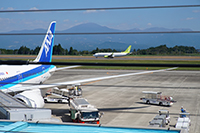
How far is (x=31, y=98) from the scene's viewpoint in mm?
17297

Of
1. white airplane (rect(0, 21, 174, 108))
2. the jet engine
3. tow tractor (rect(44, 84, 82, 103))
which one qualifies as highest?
white airplane (rect(0, 21, 174, 108))

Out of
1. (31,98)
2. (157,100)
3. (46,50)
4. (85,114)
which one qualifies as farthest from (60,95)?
(157,100)

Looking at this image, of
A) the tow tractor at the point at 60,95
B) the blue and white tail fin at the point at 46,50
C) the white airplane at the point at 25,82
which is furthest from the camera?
the blue and white tail fin at the point at 46,50

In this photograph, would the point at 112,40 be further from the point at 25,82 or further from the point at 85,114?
the point at 25,82

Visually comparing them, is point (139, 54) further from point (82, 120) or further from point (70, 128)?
point (82, 120)

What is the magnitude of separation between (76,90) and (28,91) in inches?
337

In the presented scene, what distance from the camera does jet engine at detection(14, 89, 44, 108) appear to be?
16452 mm

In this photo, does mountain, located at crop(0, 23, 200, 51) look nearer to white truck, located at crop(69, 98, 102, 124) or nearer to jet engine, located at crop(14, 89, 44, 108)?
white truck, located at crop(69, 98, 102, 124)

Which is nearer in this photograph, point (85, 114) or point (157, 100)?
point (85, 114)

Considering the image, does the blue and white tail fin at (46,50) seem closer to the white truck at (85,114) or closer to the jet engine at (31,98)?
the jet engine at (31,98)

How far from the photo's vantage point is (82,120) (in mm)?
16031

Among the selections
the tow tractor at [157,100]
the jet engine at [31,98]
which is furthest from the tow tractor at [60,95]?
the tow tractor at [157,100]

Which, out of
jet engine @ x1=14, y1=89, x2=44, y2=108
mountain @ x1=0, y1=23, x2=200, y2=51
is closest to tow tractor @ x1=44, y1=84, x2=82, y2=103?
jet engine @ x1=14, y1=89, x2=44, y2=108

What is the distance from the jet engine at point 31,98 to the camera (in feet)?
54.0
